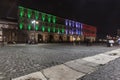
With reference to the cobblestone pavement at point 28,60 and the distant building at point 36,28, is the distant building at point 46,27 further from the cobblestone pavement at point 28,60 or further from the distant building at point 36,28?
the cobblestone pavement at point 28,60

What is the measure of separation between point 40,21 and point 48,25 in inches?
195

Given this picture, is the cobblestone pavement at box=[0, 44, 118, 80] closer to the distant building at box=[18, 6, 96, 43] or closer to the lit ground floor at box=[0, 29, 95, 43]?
the lit ground floor at box=[0, 29, 95, 43]

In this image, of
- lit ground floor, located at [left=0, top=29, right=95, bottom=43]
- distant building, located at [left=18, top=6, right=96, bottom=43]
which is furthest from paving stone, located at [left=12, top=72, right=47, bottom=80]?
distant building, located at [left=18, top=6, right=96, bottom=43]

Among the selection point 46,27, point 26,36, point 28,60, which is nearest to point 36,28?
point 46,27

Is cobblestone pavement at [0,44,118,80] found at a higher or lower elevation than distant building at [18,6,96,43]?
lower

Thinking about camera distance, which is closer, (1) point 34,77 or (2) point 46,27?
(1) point 34,77

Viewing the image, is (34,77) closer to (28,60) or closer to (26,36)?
(28,60)

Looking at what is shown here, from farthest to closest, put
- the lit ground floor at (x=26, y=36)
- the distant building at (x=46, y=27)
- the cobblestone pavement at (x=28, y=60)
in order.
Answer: the distant building at (x=46, y=27), the lit ground floor at (x=26, y=36), the cobblestone pavement at (x=28, y=60)

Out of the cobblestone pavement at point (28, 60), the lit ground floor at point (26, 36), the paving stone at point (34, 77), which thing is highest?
the lit ground floor at point (26, 36)

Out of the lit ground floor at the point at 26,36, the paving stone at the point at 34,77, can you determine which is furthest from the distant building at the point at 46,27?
the paving stone at the point at 34,77

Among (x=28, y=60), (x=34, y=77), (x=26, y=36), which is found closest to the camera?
(x=34, y=77)

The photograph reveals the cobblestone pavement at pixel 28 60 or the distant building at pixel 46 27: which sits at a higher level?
the distant building at pixel 46 27

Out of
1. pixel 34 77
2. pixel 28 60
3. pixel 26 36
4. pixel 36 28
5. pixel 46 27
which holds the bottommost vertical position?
pixel 34 77

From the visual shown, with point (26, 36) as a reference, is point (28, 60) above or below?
below
